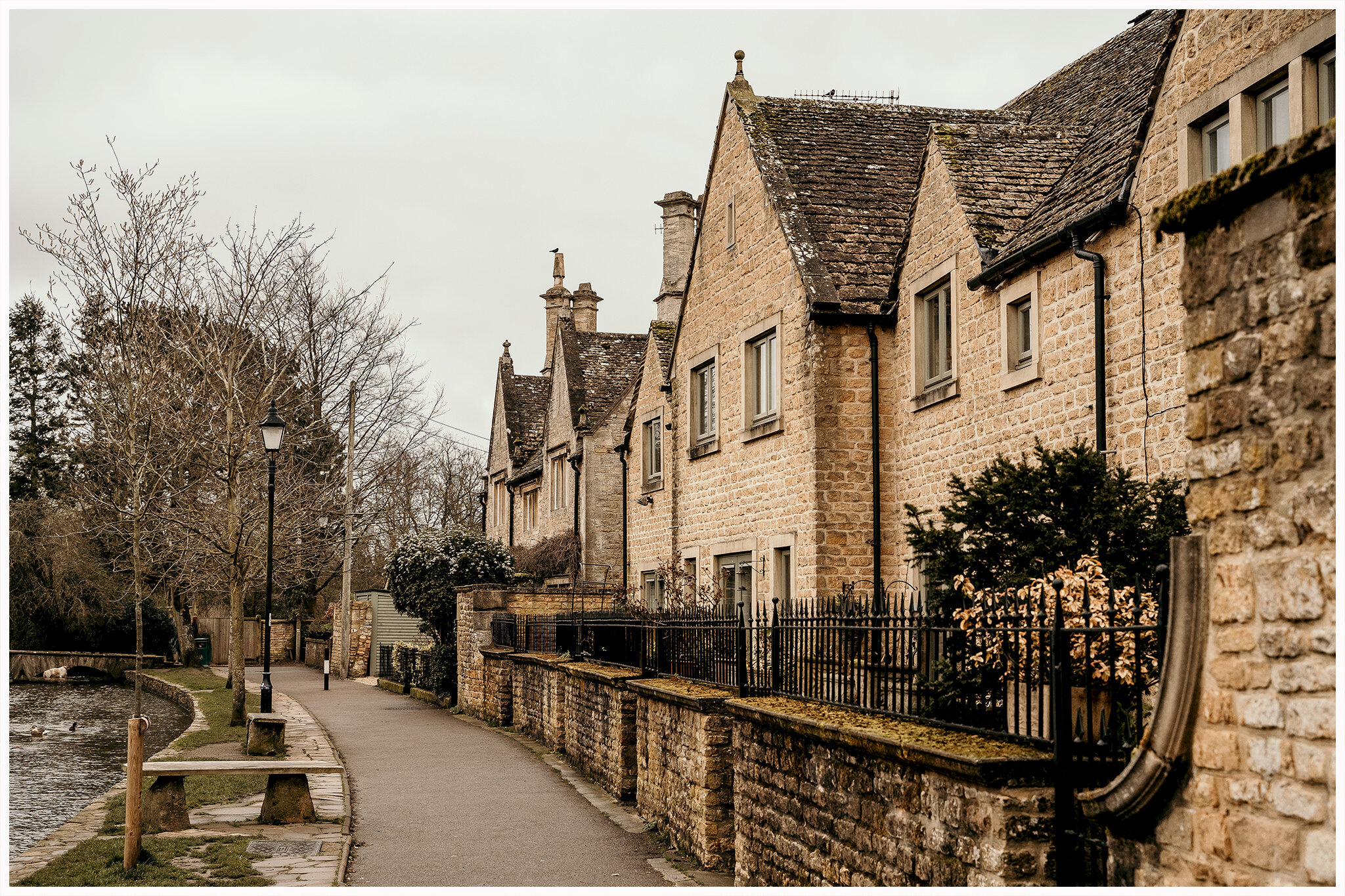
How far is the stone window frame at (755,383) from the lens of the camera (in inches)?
703

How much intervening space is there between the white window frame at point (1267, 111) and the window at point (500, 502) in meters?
31.3

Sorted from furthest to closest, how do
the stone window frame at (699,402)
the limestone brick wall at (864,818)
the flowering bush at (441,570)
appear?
1. the flowering bush at (441,570)
2. the stone window frame at (699,402)
3. the limestone brick wall at (864,818)

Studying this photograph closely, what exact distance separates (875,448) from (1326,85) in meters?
8.14

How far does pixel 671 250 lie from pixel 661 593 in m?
9.80

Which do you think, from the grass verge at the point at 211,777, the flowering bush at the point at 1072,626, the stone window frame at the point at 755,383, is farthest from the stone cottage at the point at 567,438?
the flowering bush at the point at 1072,626

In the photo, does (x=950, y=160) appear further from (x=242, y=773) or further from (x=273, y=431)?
(x=242, y=773)

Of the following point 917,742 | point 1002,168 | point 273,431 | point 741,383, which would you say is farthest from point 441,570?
point 917,742

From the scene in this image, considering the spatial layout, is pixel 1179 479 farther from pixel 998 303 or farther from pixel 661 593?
pixel 661 593

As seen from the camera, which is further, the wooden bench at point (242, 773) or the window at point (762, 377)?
the window at point (762, 377)

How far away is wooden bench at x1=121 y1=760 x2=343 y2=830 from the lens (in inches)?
459

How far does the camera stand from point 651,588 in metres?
24.3

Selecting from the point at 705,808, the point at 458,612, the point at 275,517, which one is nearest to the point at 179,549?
the point at 275,517

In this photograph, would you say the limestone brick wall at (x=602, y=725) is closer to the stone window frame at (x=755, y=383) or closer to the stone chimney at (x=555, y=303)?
the stone window frame at (x=755, y=383)

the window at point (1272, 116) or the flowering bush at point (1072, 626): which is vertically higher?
the window at point (1272, 116)
